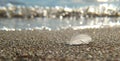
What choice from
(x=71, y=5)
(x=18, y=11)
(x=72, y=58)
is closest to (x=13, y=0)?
(x=18, y=11)

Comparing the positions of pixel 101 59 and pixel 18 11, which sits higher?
pixel 101 59

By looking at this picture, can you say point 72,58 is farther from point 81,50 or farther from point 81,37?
point 81,37

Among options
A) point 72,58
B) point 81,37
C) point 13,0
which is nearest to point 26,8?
point 13,0

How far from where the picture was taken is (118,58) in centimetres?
394

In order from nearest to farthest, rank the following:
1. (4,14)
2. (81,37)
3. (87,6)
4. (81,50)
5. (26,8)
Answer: (81,50) → (81,37) → (4,14) → (26,8) → (87,6)

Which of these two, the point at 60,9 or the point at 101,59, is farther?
the point at 60,9

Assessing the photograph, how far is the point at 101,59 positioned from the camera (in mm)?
3986

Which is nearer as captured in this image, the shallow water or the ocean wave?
the shallow water

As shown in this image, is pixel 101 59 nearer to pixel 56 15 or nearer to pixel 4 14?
pixel 4 14

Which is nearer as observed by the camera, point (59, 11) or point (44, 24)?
point (44, 24)

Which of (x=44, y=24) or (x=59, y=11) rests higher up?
(x=44, y=24)

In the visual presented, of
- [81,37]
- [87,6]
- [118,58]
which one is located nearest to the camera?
[118,58]

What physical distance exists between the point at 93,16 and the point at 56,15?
1778mm

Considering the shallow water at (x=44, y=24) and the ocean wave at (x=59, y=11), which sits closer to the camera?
the shallow water at (x=44, y=24)
